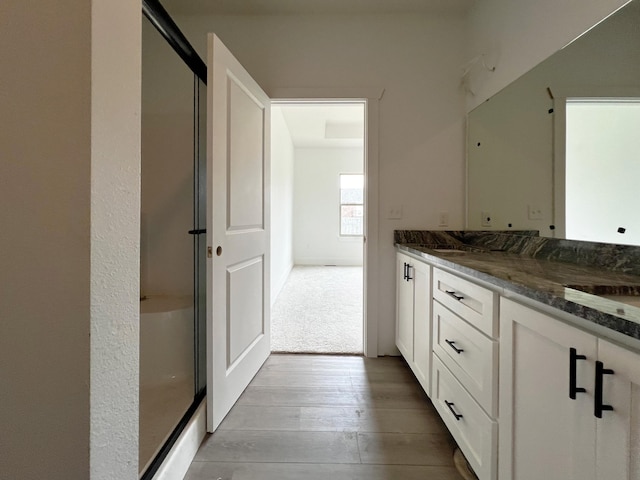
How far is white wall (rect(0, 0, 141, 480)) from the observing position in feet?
1.70

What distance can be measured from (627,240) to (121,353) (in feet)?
5.47

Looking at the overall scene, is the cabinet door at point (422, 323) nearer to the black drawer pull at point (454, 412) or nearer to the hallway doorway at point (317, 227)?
the black drawer pull at point (454, 412)

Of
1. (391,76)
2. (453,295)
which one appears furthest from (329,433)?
(391,76)

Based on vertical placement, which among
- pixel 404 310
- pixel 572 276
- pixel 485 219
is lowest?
pixel 404 310

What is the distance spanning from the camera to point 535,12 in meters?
1.45

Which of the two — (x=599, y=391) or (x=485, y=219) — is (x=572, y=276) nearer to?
(x=599, y=391)

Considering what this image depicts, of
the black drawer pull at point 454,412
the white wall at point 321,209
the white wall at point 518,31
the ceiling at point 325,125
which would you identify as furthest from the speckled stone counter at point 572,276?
the white wall at point 321,209

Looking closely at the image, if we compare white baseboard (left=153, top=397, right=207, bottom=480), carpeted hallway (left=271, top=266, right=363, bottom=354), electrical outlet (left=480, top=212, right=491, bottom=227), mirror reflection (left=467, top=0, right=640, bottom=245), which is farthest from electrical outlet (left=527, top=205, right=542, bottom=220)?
white baseboard (left=153, top=397, right=207, bottom=480)

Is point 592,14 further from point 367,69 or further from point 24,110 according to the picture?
point 24,110

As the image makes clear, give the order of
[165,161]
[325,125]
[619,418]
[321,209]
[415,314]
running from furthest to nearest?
[321,209] < [325,125] < [165,161] < [415,314] < [619,418]

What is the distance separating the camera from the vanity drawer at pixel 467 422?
90cm

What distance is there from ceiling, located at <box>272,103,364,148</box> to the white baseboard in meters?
3.89

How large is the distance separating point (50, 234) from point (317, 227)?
20.1ft

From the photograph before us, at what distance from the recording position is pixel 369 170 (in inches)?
80.4
